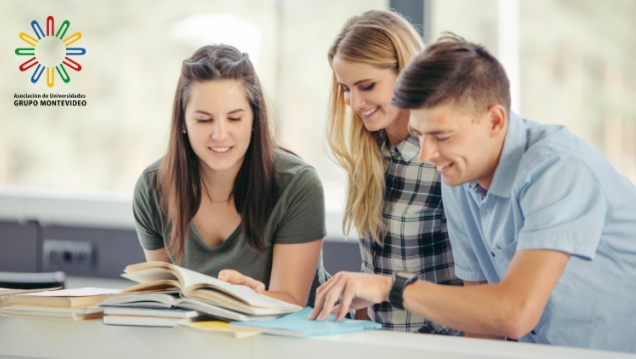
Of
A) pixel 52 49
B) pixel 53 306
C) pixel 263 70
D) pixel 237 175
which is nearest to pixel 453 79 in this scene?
pixel 237 175

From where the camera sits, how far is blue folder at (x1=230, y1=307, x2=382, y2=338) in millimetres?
874

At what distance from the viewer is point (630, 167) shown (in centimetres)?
258

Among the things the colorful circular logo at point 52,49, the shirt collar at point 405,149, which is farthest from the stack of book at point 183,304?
the colorful circular logo at point 52,49

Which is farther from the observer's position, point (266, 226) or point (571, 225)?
point (266, 226)

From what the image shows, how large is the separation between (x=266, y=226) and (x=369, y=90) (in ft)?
1.55

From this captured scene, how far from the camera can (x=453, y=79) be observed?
106 cm

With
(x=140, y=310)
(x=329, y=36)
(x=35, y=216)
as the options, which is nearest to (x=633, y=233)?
(x=140, y=310)

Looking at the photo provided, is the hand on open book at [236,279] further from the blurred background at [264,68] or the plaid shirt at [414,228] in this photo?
the blurred background at [264,68]

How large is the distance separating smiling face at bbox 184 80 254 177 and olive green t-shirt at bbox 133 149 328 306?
151 mm

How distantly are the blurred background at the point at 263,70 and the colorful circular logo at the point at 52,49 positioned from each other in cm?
4

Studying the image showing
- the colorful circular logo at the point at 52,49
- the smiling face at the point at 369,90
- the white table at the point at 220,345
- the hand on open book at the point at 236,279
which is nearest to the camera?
the white table at the point at 220,345

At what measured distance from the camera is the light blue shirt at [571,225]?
0.99m

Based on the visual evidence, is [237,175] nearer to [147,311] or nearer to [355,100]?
[355,100]

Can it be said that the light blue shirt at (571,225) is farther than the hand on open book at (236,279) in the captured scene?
No
